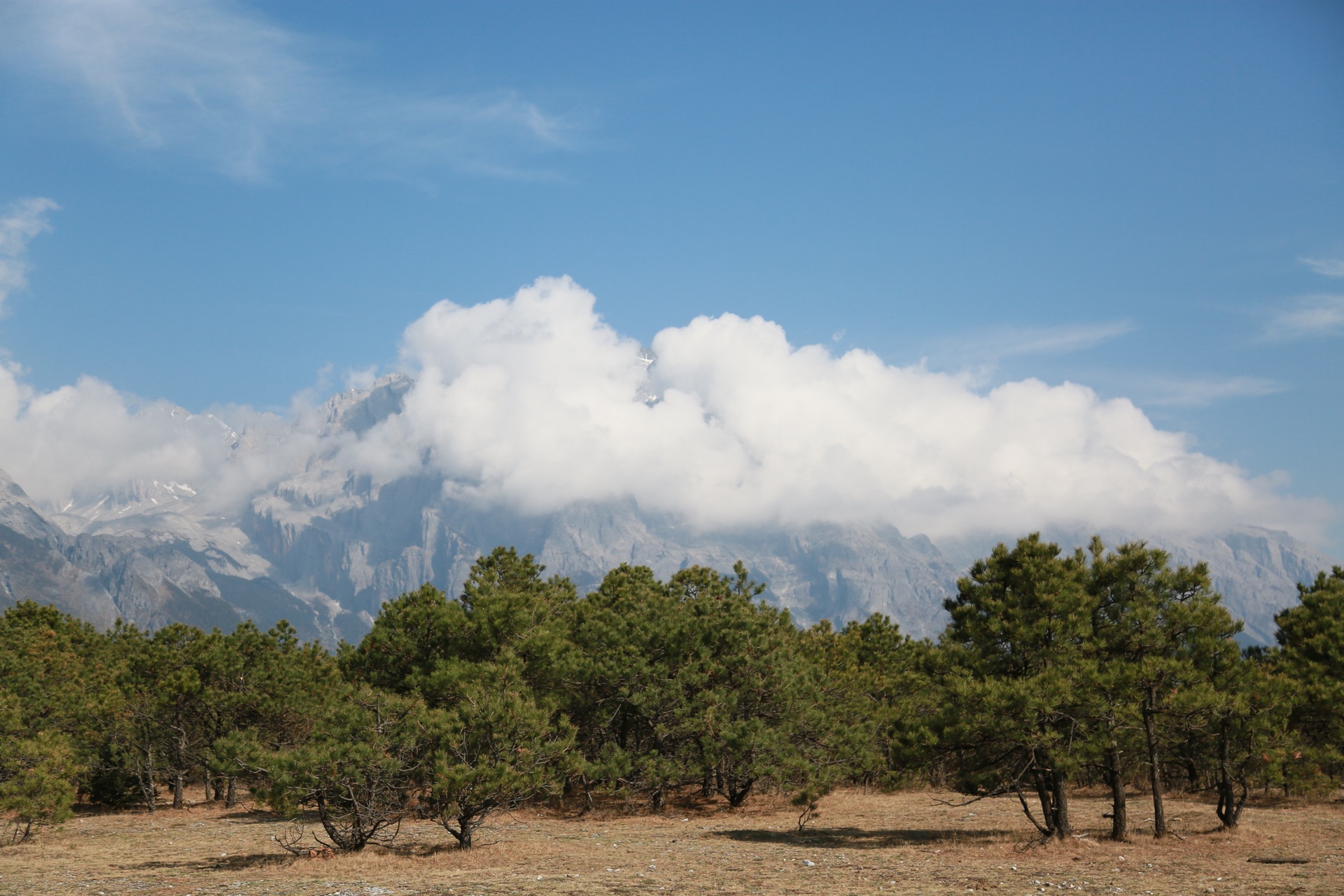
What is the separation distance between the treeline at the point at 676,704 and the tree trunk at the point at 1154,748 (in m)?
0.13

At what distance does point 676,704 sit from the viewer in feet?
130

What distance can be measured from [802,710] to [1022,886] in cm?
1899

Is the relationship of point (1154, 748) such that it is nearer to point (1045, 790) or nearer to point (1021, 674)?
point (1045, 790)

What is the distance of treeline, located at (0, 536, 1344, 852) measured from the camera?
26.2 m

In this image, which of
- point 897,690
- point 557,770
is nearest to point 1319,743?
point 897,690

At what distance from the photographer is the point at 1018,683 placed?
86.0ft

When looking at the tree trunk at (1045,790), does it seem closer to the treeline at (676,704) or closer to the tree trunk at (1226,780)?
the treeline at (676,704)

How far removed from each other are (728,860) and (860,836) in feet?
25.4

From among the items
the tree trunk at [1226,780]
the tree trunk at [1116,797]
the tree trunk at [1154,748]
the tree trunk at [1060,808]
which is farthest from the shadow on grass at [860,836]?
the tree trunk at [1226,780]

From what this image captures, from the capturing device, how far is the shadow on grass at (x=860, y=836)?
95.6ft

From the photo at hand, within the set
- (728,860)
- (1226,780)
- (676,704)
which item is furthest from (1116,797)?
(676,704)

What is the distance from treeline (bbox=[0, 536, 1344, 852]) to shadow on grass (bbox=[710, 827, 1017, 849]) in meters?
1.69

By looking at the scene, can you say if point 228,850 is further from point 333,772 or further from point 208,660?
point 208,660

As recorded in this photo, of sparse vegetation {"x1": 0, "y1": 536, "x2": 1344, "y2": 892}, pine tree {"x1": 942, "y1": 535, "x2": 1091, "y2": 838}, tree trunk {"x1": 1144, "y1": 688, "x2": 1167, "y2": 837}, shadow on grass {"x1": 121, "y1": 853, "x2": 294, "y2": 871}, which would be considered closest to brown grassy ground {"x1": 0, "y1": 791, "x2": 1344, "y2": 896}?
shadow on grass {"x1": 121, "y1": 853, "x2": 294, "y2": 871}
